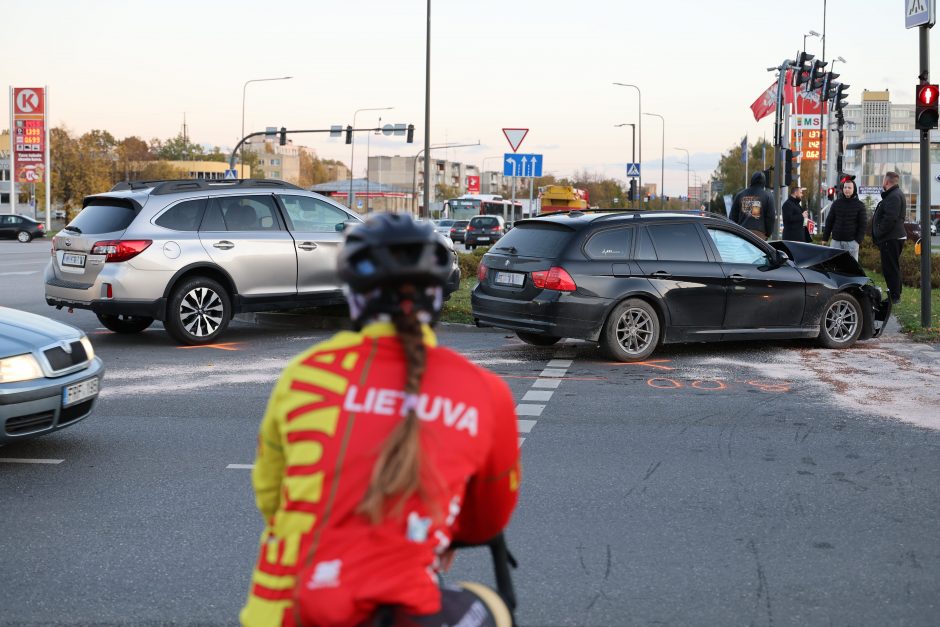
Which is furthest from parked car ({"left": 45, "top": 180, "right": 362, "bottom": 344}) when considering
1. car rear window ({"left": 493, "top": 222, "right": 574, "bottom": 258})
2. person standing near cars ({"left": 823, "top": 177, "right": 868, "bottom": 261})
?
person standing near cars ({"left": 823, "top": 177, "right": 868, "bottom": 261})

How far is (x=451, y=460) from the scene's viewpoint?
2.20m

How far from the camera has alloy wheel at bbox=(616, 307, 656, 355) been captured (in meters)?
11.9

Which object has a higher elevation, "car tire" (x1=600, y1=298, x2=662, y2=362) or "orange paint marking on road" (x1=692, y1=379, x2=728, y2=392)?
"car tire" (x1=600, y1=298, x2=662, y2=362)

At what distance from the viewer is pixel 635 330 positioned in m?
→ 11.9

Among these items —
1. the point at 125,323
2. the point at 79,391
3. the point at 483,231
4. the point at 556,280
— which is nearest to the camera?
the point at 79,391

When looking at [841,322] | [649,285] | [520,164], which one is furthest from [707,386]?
[520,164]

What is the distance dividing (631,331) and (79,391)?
20.7 feet

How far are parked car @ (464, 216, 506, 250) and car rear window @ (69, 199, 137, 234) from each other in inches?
1594

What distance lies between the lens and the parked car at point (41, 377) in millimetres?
6793

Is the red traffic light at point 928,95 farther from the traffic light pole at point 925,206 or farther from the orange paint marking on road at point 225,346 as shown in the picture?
the orange paint marking on road at point 225,346

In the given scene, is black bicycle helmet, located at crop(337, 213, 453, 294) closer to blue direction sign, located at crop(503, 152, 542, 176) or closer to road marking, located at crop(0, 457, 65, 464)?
road marking, located at crop(0, 457, 65, 464)

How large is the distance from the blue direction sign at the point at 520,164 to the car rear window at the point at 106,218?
1252cm

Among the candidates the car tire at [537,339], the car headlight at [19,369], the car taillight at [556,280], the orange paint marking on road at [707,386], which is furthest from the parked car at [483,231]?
the car headlight at [19,369]

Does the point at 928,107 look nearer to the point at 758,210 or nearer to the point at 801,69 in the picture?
the point at 758,210
